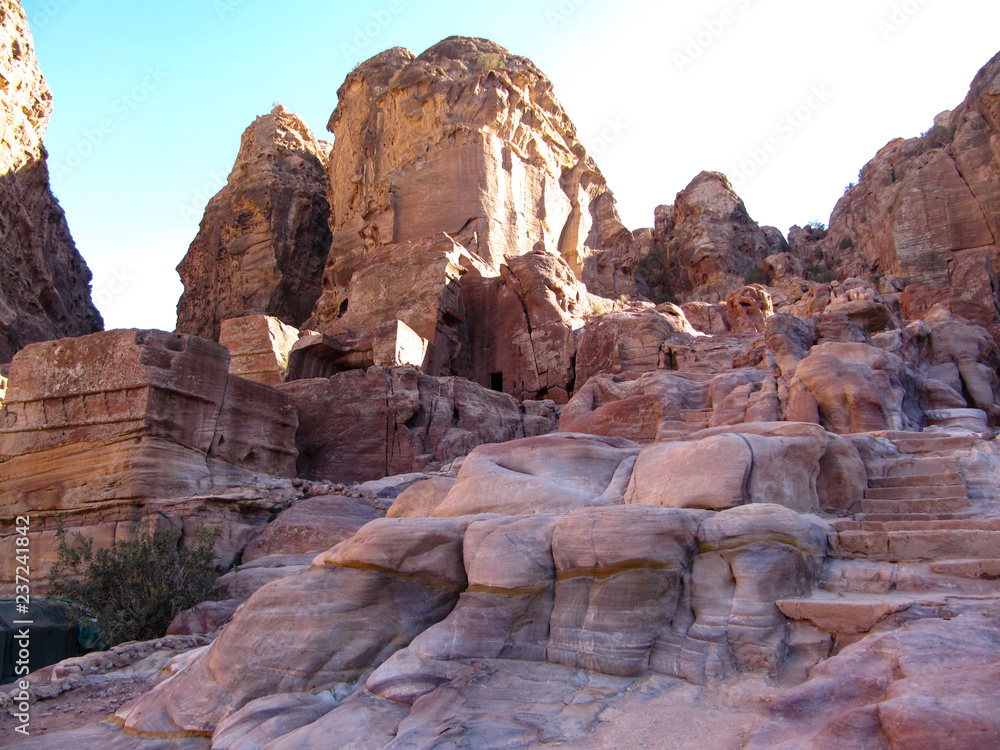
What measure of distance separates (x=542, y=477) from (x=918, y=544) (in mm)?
3374

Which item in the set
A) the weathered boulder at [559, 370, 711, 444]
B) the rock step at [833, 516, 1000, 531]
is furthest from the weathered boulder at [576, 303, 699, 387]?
the rock step at [833, 516, 1000, 531]

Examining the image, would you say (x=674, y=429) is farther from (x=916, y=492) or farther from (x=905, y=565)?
(x=905, y=565)

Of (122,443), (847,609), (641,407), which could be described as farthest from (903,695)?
(122,443)

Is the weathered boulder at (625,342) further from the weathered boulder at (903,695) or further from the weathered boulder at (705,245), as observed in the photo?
the weathered boulder at (705,245)

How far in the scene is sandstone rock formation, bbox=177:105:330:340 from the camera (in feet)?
116

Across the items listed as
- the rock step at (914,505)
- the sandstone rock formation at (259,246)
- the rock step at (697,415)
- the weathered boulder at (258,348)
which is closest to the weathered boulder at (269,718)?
the rock step at (914,505)

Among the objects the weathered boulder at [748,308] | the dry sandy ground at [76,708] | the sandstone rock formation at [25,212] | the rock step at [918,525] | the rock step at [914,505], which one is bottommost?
the dry sandy ground at [76,708]

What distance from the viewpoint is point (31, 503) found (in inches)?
428

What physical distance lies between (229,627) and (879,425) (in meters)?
9.00

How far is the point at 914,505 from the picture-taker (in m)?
6.76

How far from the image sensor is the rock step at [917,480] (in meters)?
7.23

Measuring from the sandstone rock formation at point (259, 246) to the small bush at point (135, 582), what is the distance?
26.6m

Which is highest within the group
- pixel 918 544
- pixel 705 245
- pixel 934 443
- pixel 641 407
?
pixel 705 245

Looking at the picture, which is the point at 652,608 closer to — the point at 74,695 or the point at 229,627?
the point at 229,627
